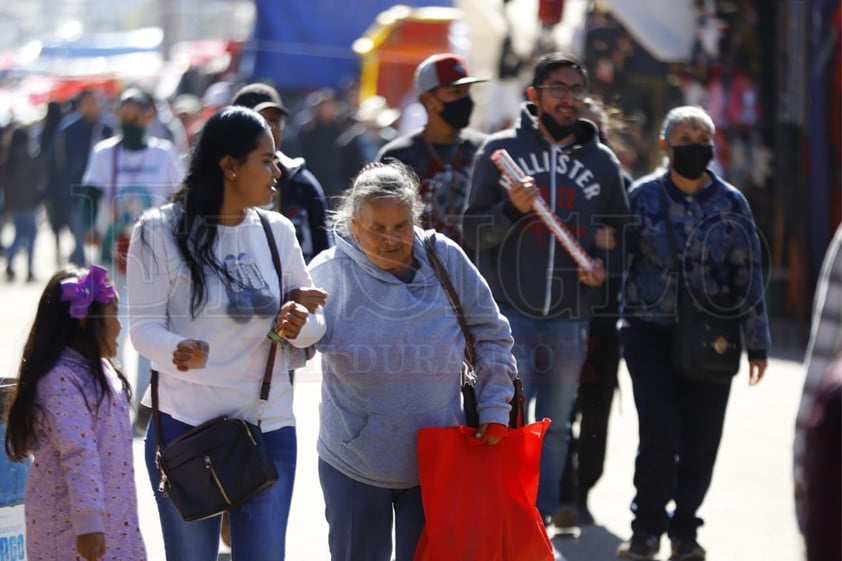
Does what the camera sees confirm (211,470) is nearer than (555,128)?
Yes

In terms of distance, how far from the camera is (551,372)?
6410mm

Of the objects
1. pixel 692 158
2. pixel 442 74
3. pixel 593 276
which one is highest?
pixel 442 74

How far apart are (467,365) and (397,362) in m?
0.31

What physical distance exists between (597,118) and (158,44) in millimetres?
32004

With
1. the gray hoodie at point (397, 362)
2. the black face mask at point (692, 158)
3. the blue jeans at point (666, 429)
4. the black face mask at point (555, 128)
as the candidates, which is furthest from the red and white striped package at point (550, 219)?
the gray hoodie at point (397, 362)

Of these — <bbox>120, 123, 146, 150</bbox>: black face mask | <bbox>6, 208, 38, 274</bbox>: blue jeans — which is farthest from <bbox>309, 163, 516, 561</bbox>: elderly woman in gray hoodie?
<bbox>6, 208, 38, 274</bbox>: blue jeans

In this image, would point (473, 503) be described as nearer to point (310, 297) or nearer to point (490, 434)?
point (490, 434)

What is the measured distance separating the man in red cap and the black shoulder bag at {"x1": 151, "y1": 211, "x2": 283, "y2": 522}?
2589 millimetres

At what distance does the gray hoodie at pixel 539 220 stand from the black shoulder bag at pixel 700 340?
0.36m

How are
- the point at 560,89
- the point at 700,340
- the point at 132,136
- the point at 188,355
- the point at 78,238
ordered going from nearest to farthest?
the point at 188,355 < the point at 700,340 < the point at 560,89 < the point at 132,136 < the point at 78,238

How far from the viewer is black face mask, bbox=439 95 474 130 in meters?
6.95

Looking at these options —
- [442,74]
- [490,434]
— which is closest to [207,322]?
[490,434]

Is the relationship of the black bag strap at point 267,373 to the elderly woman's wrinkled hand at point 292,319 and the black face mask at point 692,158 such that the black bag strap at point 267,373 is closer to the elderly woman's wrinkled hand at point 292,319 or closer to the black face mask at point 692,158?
the elderly woman's wrinkled hand at point 292,319

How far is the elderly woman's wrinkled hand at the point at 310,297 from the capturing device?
4484 millimetres
